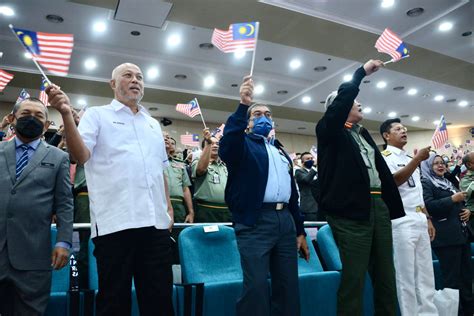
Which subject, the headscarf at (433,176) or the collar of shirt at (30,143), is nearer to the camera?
the collar of shirt at (30,143)

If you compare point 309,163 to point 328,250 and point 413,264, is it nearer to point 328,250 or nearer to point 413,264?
point 328,250

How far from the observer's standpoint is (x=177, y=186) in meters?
3.74

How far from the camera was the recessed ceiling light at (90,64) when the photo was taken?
26.8 ft

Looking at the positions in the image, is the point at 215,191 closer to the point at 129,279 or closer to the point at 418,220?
the point at 418,220

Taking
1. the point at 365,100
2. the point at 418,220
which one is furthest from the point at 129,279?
the point at 365,100

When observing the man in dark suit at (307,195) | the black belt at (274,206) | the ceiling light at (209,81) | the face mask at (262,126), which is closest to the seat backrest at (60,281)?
the black belt at (274,206)

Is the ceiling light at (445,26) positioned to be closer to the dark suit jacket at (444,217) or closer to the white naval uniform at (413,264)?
the dark suit jacket at (444,217)

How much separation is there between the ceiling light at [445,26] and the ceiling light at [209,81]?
513 centimetres

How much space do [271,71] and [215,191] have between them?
6.27 meters

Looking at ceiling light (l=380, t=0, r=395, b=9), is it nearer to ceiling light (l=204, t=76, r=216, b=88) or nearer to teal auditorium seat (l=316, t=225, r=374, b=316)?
ceiling light (l=204, t=76, r=216, b=88)

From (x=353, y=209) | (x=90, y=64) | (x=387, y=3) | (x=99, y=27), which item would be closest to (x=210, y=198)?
(x=353, y=209)

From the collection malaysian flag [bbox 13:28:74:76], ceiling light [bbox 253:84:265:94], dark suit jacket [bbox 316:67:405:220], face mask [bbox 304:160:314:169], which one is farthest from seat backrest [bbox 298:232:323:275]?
ceiling light [bbox 253:84:265:94]

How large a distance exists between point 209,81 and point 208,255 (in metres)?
7.87

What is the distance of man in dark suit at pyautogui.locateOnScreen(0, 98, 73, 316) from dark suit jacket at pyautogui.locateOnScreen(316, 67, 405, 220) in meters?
1.38
